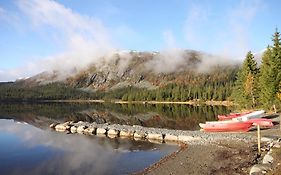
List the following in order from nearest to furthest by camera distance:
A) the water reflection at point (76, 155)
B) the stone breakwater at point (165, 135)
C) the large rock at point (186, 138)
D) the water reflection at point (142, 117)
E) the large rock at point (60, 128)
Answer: the water reflection at point (76, 155), the stone breakwater at point (165, 135), the large rock at point (186, 138), the large rock at point (60, 128), the water reflection at point (142, 117)

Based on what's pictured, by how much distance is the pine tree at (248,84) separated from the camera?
268ft

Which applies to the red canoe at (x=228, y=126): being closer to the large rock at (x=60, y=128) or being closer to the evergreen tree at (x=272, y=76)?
the evergreen tree at (x=272, y=76)

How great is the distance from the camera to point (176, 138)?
165 ft

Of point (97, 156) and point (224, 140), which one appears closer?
point (97, 156)

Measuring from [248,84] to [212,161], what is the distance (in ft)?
176

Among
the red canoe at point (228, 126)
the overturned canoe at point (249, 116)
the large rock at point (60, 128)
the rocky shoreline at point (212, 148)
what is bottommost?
the rocky shoreline at point (212, 148)

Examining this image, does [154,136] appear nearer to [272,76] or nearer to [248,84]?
[272,76]

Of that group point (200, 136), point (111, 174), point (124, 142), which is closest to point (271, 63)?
point (200, 136)

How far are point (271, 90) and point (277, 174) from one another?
170 ft

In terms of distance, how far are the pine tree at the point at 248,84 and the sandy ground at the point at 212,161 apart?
1735 inches

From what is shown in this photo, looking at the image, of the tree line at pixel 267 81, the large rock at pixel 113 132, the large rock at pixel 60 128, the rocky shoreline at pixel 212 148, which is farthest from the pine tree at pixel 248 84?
the large rock at pixel 60 128

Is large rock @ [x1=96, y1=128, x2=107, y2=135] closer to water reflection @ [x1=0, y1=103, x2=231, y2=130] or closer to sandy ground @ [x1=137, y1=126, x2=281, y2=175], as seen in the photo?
water reflection @ [x1=0, y1=103, x2=231, y2=130]

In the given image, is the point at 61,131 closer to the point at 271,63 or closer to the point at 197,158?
the point at 197,158

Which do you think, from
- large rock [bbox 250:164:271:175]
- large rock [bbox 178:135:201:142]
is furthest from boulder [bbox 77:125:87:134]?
large rock [bbox 250:164:271:175]
